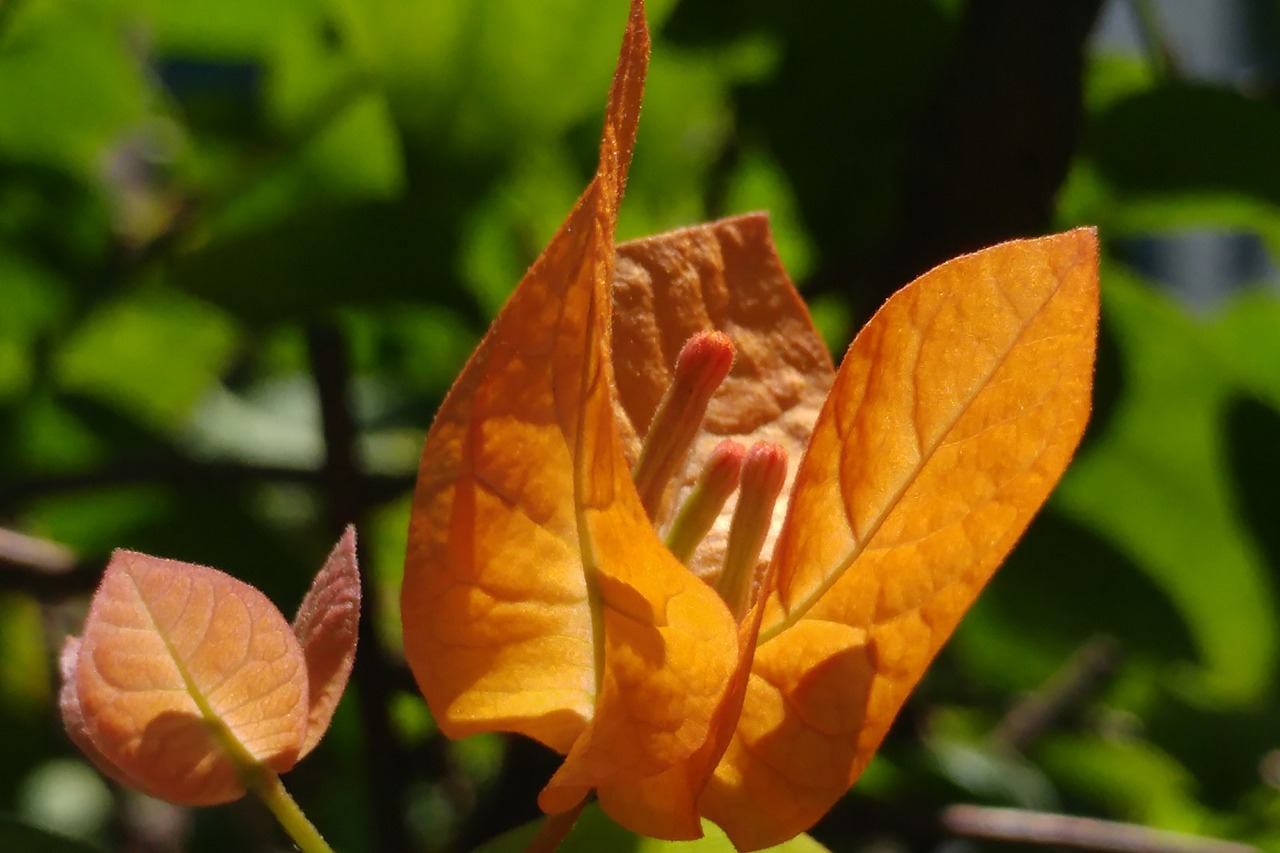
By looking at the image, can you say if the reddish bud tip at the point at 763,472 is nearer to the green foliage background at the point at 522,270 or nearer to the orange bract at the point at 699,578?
the orange bract at the point at 699,578

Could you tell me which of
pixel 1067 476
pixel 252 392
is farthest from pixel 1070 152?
pixel 252 392

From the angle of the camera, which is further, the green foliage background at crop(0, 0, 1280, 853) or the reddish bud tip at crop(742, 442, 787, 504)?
the green foliage background at crop(0, 0, 1280, 853)

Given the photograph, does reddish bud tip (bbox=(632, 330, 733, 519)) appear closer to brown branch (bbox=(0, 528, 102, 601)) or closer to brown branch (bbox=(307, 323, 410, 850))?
brown branch (bbox=(307, 323, 410, 850))

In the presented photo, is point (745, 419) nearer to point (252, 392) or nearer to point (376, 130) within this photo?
point (376, 130)

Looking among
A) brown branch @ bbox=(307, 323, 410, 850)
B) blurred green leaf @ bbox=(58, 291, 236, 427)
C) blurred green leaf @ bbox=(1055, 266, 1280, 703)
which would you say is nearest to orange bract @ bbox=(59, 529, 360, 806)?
brown branch @ bbox=(307, 323, 410, 850)

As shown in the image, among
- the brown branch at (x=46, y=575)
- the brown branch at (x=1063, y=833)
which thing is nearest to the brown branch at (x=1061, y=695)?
the brown branch at (x=1063, y=833)

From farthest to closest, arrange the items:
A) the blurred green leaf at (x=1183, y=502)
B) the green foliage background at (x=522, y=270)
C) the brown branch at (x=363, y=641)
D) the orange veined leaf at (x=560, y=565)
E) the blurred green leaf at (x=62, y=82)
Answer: the blurred green leaf at (x=62, y=82) → the blurred green leaf at (x=1183, y=502) → the green foliage background at (x=522, y=270) → the brown branch at (x=363, y=641) → the orange veined leaf at (x=560, y=565)
